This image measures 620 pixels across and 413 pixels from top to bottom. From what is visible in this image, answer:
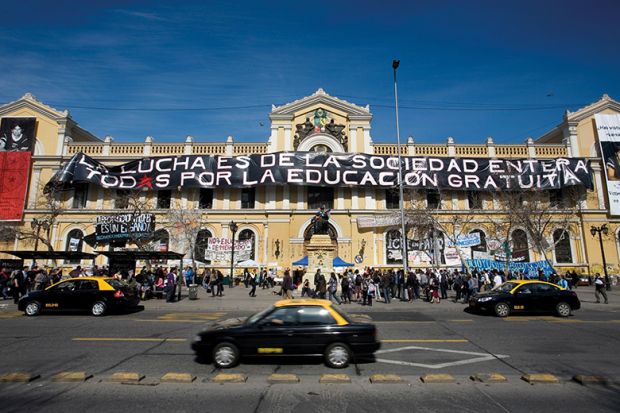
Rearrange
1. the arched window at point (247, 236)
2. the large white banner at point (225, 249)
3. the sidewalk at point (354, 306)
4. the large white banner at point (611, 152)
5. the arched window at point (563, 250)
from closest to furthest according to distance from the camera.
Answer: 1. the sidewalk at point (354, 306)
2. the large white banner at point (225, 249)
3. the arched window at point (563, 250)
4. the arched window at point (247, 236)
5. the large white banner at point (611, 152)

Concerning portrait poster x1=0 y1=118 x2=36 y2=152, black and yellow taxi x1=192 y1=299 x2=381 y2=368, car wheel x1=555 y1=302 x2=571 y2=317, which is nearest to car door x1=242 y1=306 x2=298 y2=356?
black and yellow taxi x1=192 y1=299 x2=381 y2=368

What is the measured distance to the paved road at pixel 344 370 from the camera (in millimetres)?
5754

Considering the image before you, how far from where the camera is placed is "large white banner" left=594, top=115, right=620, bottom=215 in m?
34.2

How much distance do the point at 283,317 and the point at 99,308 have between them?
10.9m

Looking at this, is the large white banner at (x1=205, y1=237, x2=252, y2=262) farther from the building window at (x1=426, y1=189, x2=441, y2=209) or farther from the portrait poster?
the portrait poster

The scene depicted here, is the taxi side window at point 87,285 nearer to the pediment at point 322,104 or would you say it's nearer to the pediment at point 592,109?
the pediment at point 322,104

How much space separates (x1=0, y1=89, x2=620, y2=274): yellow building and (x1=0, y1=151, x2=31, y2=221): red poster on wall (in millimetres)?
613

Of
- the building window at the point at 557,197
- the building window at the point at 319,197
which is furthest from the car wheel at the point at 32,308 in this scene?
the building window at the point at 557,197

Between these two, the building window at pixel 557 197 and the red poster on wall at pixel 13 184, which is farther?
Answer: the building window at pixel 557 197

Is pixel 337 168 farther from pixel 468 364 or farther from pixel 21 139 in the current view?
pixel 21 139

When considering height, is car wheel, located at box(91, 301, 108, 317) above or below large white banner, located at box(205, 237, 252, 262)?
below

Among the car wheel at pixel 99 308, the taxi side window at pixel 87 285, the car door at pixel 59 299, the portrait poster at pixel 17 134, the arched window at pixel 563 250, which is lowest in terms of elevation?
the car wheel at pixel 99 308

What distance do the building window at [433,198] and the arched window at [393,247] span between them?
15.3 feet

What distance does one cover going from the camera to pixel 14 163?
115 ft
